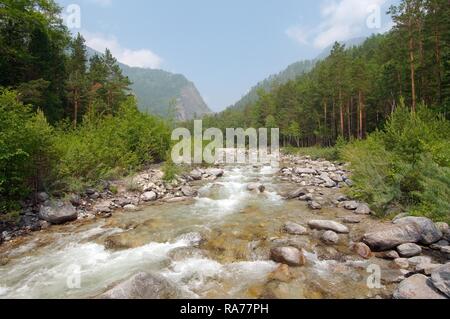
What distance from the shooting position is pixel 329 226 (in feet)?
27.3

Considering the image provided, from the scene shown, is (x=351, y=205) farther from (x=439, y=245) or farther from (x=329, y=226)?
(x=439, y=245)

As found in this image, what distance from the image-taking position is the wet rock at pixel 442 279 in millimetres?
4542

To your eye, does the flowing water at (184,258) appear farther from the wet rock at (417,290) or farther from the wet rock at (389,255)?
the wet rock at (389,255)

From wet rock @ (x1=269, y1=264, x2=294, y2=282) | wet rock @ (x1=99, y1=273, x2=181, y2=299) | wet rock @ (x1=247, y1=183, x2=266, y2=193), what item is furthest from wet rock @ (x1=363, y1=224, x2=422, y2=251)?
wet rock @ (x1=247, y1=183, x2=266, y2=193)

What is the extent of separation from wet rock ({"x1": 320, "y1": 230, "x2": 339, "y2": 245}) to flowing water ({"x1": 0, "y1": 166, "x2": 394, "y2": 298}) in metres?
0.22

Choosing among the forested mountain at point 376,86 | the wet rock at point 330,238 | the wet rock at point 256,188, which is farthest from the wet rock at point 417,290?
the forested mountain at point 376,86

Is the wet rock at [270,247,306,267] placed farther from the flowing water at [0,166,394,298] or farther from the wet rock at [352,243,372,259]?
the wet rock at [352,243,372,259]

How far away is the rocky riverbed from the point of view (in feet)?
17.5

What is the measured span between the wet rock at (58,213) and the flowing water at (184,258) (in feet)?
1.66

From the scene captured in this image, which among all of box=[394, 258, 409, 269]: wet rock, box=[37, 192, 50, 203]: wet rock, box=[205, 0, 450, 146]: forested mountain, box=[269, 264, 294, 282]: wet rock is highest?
box=[205, 0, 450, 146]: forested mountain

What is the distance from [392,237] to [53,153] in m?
11.5
